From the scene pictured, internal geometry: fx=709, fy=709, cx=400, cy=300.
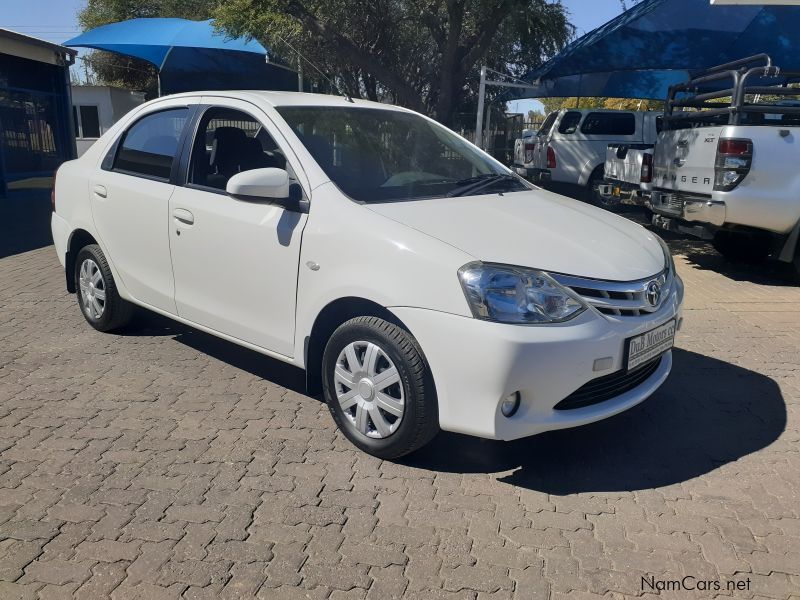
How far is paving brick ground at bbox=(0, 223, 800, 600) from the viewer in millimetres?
2744

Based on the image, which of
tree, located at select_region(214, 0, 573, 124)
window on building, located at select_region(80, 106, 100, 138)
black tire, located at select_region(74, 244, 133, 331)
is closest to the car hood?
black tire, located at select_region(74, 244, 133, 331)

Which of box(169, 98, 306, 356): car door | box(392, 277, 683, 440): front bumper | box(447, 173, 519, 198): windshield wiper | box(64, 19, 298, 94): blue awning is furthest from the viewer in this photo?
box(64, 19, 298, 94): blue awning

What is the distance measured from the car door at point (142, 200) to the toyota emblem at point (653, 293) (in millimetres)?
2895

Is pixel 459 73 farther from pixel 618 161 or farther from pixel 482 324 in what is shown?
pixel 482 324

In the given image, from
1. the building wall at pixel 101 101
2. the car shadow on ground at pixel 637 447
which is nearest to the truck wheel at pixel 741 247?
the car shadow on ground at pixel 637 447

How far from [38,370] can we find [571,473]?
3555 mm

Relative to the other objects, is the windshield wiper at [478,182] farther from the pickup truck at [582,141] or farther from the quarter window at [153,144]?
the pickup truck at [582,141]

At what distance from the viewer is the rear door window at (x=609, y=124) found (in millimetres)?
15258

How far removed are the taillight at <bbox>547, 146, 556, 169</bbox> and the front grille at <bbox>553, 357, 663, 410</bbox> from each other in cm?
1220

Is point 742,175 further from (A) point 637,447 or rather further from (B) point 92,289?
(B) point 92,289

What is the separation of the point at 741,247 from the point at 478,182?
6096 millimetres

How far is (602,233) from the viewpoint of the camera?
379 centimetres

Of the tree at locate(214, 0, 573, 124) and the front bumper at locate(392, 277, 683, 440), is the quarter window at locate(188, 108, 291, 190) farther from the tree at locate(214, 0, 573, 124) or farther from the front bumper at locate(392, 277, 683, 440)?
the tree at locate(214, 0, 573, 124)

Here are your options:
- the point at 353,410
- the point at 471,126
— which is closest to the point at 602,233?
the point at 353,410
